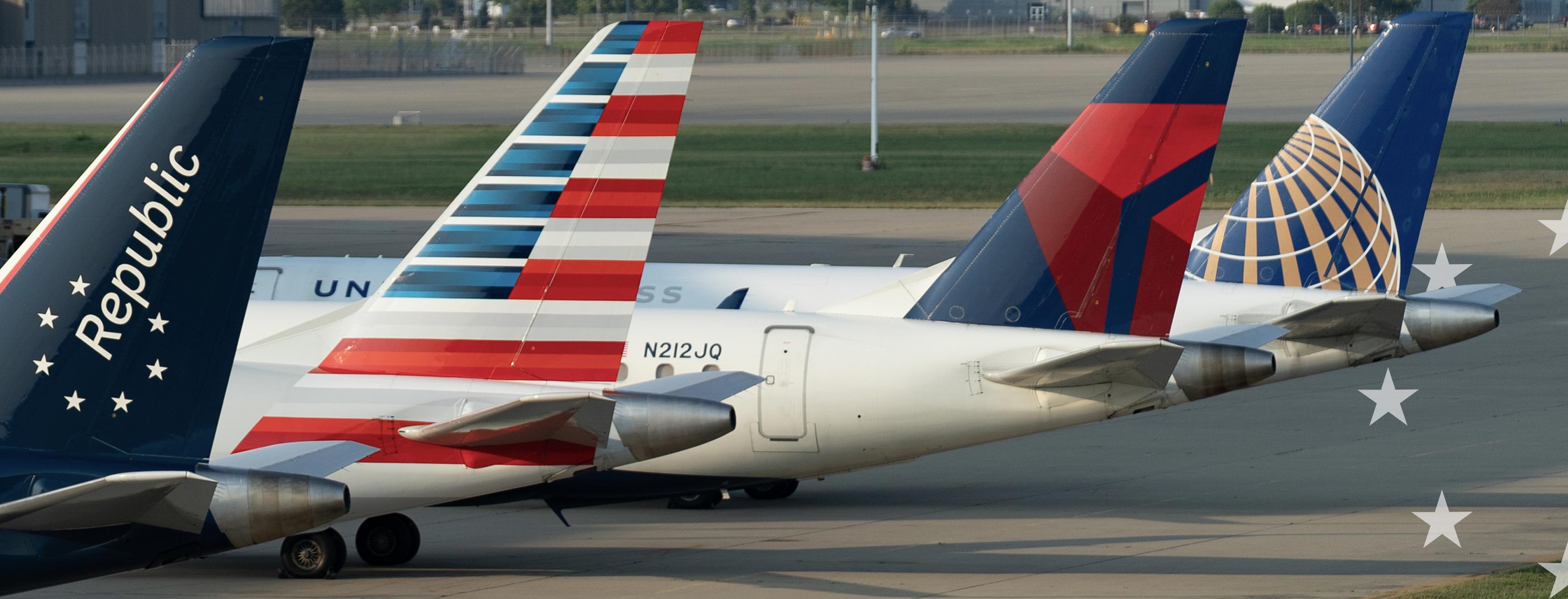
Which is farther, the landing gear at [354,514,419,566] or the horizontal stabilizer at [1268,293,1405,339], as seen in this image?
the horizontal stabilizer at [1268,293,1405,339]

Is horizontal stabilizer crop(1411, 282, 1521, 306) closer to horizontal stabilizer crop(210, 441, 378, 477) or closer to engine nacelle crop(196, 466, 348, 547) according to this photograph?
horizontal stabilizer crop(210, 441, 378, 477)

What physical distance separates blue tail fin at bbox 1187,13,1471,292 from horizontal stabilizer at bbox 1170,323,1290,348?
4.85 metres

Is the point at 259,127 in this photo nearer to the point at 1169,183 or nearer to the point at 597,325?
the point at 597,325

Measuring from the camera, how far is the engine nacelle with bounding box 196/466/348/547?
12.2 meters

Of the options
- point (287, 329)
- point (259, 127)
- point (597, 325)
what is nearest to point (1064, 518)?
point (597, 325)

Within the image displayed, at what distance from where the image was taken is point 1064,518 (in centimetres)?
2314

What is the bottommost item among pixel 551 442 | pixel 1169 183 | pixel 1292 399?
pixel 1292 399

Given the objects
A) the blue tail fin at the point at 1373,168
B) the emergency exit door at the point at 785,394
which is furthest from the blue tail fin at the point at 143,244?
the blue tail fin at the point at 1373,168

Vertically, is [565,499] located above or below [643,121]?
below

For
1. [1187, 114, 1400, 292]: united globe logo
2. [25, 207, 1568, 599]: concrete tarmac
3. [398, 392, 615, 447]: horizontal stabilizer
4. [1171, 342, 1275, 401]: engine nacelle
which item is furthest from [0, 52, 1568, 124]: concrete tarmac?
[398, 392, 615, 447]: horizontal stabilizer

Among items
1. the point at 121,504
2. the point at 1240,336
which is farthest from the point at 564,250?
the point at 1240,336

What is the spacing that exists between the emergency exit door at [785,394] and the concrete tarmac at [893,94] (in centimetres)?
9001

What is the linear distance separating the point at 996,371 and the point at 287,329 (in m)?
7.74

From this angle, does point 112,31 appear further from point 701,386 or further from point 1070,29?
point 701,386
